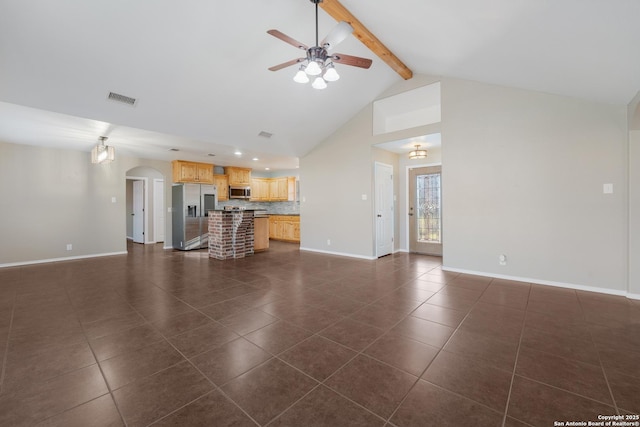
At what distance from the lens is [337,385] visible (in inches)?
69.6

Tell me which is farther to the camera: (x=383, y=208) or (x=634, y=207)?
(x=383, y=208)

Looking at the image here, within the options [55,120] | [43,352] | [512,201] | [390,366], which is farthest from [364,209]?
[55,120]

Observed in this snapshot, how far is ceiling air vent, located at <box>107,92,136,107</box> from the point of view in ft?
11.6

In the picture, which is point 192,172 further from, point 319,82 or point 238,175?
point 319,82

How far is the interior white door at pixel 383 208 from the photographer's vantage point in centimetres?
589

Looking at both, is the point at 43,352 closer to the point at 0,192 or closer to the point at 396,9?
the point at 396,9

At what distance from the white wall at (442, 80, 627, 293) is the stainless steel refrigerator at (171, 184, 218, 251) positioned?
251 inches

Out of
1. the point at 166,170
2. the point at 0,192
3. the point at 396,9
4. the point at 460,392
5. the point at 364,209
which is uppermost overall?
the point at 396,9

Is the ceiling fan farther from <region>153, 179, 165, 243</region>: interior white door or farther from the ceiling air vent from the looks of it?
<region>153, 179, 165, 243</region>: interior white door

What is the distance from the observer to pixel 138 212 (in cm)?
873

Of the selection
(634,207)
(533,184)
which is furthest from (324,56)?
(634,207)

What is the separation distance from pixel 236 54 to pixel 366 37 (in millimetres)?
1764

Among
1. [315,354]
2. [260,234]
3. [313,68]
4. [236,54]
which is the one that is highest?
[236,54]

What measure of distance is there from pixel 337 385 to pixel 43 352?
7.91 feet
